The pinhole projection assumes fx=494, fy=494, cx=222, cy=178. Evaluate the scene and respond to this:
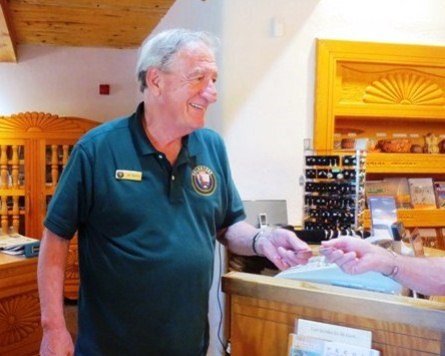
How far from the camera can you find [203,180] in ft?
4.70

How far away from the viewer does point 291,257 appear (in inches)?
50.3

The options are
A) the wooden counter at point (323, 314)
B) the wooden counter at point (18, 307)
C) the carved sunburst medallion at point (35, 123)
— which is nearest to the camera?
the wooden counter at point (323, 314)

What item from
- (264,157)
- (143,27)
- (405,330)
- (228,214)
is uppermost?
(143,27)

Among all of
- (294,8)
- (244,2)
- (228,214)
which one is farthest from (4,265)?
(294,8)

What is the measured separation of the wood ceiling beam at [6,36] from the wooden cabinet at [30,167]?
539 mm

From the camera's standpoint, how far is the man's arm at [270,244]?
127 centimetres

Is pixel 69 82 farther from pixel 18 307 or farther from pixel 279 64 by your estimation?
pixel 279 64

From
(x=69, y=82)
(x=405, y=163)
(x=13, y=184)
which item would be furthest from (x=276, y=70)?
(x=69, y=82)

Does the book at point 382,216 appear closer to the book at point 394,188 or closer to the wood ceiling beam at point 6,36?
the book at point 394,188

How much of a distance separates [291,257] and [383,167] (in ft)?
5.11

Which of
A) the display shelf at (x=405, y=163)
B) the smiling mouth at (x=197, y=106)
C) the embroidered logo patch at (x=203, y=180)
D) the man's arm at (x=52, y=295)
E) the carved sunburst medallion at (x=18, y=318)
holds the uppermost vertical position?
the smiling mouth at (x=197, y=106)

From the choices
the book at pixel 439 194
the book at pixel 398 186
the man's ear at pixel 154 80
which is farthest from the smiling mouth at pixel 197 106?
the book at pixel 439 194

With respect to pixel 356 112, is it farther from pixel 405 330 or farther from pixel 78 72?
pixel 78 72

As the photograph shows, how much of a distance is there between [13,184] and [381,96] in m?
3.10
